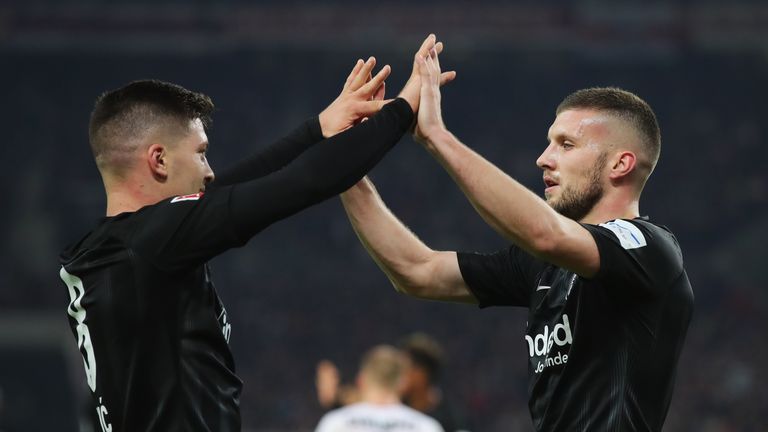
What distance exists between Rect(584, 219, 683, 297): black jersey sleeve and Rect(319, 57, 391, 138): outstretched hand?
95 cm

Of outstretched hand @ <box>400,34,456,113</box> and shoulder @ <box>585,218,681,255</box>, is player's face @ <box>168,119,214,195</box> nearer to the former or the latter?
outstretched hand @ <box>400,34,456,113</box>

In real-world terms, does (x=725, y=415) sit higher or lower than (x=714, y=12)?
lower

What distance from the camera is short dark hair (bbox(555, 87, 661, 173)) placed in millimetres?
4016

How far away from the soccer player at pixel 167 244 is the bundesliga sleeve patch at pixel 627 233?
823 millimetres

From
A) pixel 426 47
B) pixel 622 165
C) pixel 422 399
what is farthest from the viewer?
pixel 422 399

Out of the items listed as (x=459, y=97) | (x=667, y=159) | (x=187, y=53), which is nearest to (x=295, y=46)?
(x=187, y=53)

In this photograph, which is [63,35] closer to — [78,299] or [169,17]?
[169,17]

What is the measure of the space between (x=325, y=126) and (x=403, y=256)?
721mm

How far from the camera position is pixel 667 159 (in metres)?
24.2

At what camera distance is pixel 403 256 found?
443cm

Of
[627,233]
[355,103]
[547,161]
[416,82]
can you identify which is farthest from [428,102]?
[627,233]

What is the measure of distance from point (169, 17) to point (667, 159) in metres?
12.0

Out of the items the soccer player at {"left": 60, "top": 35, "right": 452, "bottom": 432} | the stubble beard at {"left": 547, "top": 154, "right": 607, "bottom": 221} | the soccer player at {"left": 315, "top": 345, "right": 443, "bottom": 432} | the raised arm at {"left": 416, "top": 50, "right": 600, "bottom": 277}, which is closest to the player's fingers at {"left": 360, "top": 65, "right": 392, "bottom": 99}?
the soccer player at {"left": 60, "top": 35, "right": 452, "bottom": 432}

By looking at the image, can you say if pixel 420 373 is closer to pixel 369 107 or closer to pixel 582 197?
pixel 582 197
